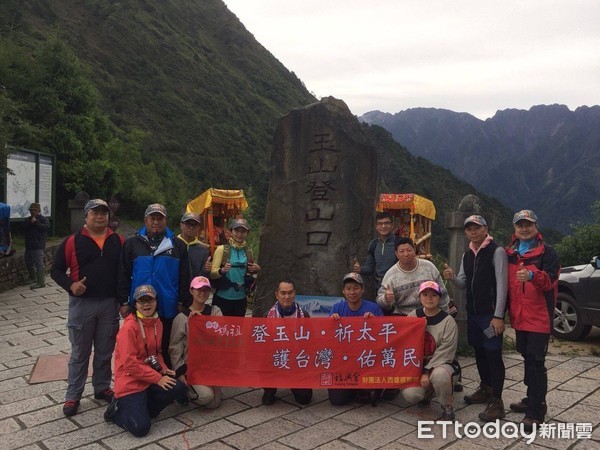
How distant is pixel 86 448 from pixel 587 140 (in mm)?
→ 87507

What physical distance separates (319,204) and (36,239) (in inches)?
261

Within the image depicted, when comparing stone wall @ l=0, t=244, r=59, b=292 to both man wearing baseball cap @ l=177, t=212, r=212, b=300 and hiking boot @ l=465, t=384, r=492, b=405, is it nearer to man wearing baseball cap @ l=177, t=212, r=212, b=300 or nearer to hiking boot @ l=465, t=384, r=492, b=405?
man wearing baseball cap @ l=177, t=212, r=212, b=300

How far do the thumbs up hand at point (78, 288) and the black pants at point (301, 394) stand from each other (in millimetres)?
1836

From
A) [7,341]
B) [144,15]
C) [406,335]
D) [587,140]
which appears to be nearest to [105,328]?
[406,335]

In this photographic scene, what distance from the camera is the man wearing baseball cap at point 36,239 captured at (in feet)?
31.2

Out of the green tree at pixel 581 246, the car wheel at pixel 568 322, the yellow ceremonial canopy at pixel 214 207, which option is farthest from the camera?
the green tree at pixel 581 246

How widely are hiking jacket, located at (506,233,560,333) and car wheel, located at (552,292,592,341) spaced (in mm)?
3442

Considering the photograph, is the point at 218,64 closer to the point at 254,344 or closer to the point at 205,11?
the point at 205,11

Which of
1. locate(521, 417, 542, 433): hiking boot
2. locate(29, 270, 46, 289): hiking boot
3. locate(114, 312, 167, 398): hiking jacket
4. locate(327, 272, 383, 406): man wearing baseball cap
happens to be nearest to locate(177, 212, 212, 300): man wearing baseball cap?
locate(114, 312, 167, 398): hiking jacket

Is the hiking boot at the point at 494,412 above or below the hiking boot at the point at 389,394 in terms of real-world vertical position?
above

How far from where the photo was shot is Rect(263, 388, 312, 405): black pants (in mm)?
4367

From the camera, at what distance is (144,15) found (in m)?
53.6
